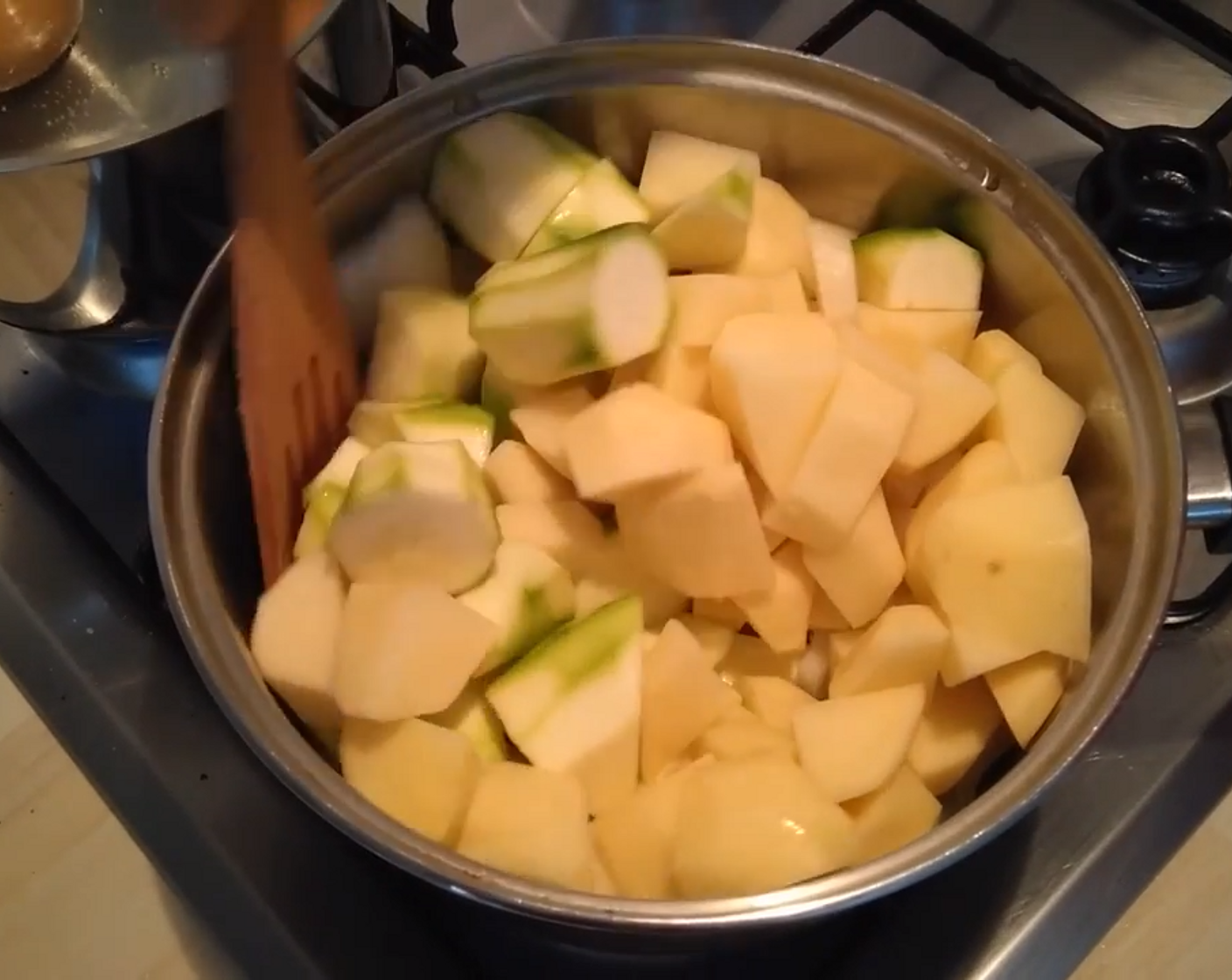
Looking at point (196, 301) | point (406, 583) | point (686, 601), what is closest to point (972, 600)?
point (686, 601)

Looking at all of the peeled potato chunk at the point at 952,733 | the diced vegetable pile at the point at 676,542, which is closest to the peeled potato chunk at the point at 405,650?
the diced vegetable pile at the point at 676,542

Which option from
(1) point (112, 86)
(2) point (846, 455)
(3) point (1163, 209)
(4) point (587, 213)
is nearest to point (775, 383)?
(2) point (846, 455)

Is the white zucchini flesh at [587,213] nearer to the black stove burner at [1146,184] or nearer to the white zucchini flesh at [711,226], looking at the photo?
the white zucchini flesh at [711,226]

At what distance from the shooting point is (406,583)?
59 cm

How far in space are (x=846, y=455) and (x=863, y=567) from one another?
5cm

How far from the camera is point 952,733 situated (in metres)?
0.61

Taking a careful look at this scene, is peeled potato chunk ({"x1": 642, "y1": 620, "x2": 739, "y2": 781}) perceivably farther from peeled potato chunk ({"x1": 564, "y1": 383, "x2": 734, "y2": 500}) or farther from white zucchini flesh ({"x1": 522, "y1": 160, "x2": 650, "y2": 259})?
white zucchini flesh ({"x1": 522, "y1": 160, "x2": 650, "y2": 259})

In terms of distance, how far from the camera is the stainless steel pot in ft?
1.60

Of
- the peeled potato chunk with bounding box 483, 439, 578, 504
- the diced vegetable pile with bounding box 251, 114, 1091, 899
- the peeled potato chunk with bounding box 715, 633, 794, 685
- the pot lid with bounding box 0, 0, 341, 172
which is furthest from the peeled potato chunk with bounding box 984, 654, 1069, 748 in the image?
the pot lid with bounding box 0, 0, 341, 172

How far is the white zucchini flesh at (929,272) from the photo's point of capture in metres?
0.67

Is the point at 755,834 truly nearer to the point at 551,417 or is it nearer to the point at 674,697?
the point at 674,697

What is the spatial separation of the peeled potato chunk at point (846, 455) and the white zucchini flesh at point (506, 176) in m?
0.19

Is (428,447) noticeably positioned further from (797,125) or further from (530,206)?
(797,125)

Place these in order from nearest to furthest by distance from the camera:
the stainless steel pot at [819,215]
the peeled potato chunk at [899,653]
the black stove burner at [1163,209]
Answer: the stainless steel pot at [819,215]
the peeled potato chunk at [899,653]
the black stove burner at [1163,209]
